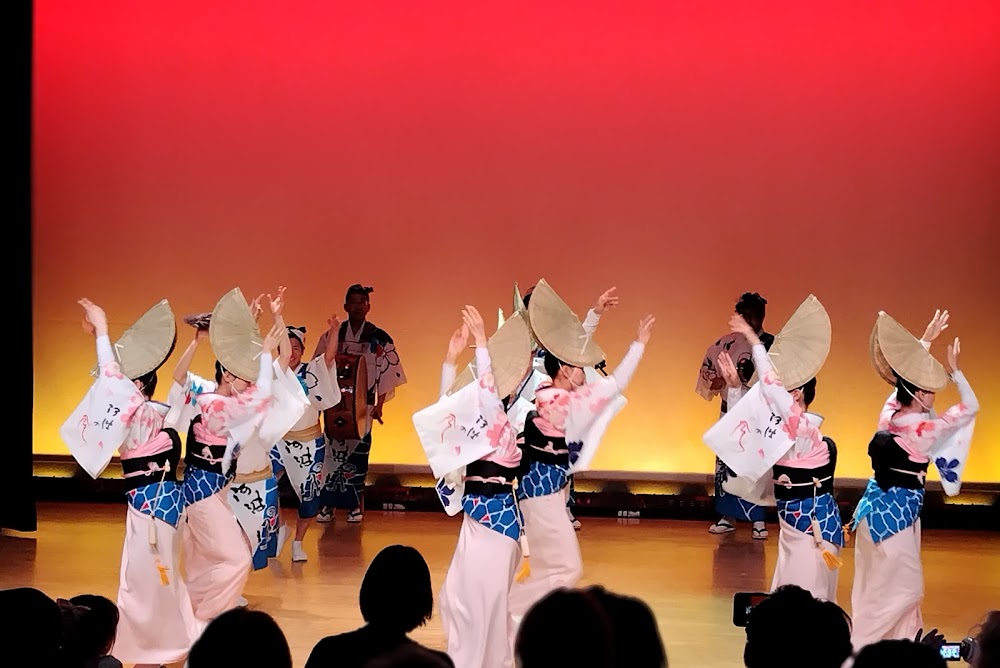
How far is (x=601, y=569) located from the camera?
7.22m

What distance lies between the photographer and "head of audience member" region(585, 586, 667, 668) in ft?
7.79

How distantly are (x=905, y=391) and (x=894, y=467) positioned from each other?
0.33 meters

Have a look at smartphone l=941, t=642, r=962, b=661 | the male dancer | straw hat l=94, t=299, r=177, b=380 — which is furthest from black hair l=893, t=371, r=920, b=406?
straw hat l=94, t=299, r=177, b=380

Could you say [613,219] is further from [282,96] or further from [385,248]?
[282,96]

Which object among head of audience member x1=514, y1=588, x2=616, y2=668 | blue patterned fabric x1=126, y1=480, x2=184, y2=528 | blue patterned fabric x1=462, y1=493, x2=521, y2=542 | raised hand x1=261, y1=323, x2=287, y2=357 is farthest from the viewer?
raised hand x1=261, y1=323, x2=287, y2=357

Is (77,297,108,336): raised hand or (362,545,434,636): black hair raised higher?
(77,297,108,336): raised hand

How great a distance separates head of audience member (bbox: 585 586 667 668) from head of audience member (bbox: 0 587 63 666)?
1186 millimetres

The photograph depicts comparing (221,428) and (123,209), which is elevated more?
(123,209)

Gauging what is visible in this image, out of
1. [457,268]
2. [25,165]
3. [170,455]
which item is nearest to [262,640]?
[170,455]

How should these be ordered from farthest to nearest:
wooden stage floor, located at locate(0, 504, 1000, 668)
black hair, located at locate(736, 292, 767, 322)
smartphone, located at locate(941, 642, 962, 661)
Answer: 1. black hair, located at locate(736, 292, 767, 322)
2. wooden stage floor, located at locate(0, 504, 1000, 668)
3. smartphone, located at locate(941, 642, 962, 661)

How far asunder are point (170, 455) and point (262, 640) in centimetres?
302

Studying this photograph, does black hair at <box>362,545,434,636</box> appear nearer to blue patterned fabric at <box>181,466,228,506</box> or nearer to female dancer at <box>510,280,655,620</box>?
female dancer at <box>510,280,655,620</box>

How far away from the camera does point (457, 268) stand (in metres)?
9.09

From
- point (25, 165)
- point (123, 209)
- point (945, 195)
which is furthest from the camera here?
point (123, 209)
